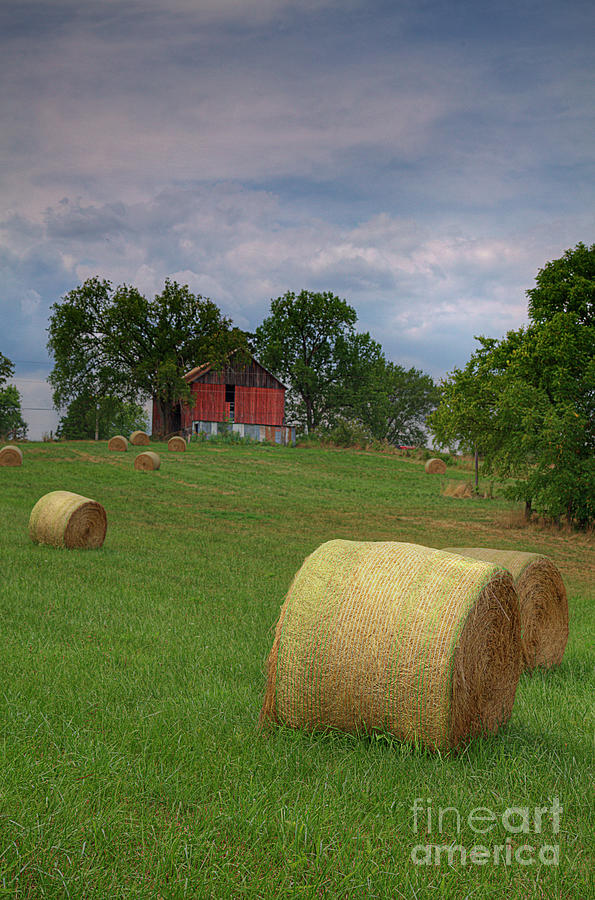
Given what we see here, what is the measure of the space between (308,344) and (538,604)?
70.3 meters

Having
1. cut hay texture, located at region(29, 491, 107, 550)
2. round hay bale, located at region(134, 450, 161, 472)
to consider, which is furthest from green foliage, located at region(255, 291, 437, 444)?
cut hay texture, located at region(29, 491, 107, 550)

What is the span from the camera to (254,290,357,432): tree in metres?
74.8

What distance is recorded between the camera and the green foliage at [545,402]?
20.4 m

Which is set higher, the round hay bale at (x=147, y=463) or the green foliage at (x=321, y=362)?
the green foliage at (x=321, y=362)

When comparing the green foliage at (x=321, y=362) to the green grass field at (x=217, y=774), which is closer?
the green grass field at (x=217, y=774)

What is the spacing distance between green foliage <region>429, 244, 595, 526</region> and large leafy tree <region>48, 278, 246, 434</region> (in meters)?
34.9

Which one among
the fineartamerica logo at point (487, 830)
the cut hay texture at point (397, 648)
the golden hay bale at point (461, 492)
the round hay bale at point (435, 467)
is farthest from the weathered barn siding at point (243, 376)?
the fineartamerica logo at point (487, 830)

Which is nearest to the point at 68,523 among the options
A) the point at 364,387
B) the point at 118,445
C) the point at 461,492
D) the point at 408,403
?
the point at 461,492

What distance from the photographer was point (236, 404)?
201ft

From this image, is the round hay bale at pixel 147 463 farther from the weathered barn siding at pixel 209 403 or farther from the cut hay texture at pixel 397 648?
the cut hay texture at pixel 397 648

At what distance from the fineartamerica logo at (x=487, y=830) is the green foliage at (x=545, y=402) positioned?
58.6ft

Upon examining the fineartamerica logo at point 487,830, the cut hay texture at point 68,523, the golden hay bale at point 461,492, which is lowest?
the golden hay bale at point 461,492

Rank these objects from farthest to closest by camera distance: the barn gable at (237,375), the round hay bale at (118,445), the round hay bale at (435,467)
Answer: the barn gable at (237,375), the round hay bale at (435,467), the round hay bale at (118,445)

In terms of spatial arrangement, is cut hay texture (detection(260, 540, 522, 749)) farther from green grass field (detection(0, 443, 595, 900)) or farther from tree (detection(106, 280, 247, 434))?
tree (detection(106, 280, 247, 434))
